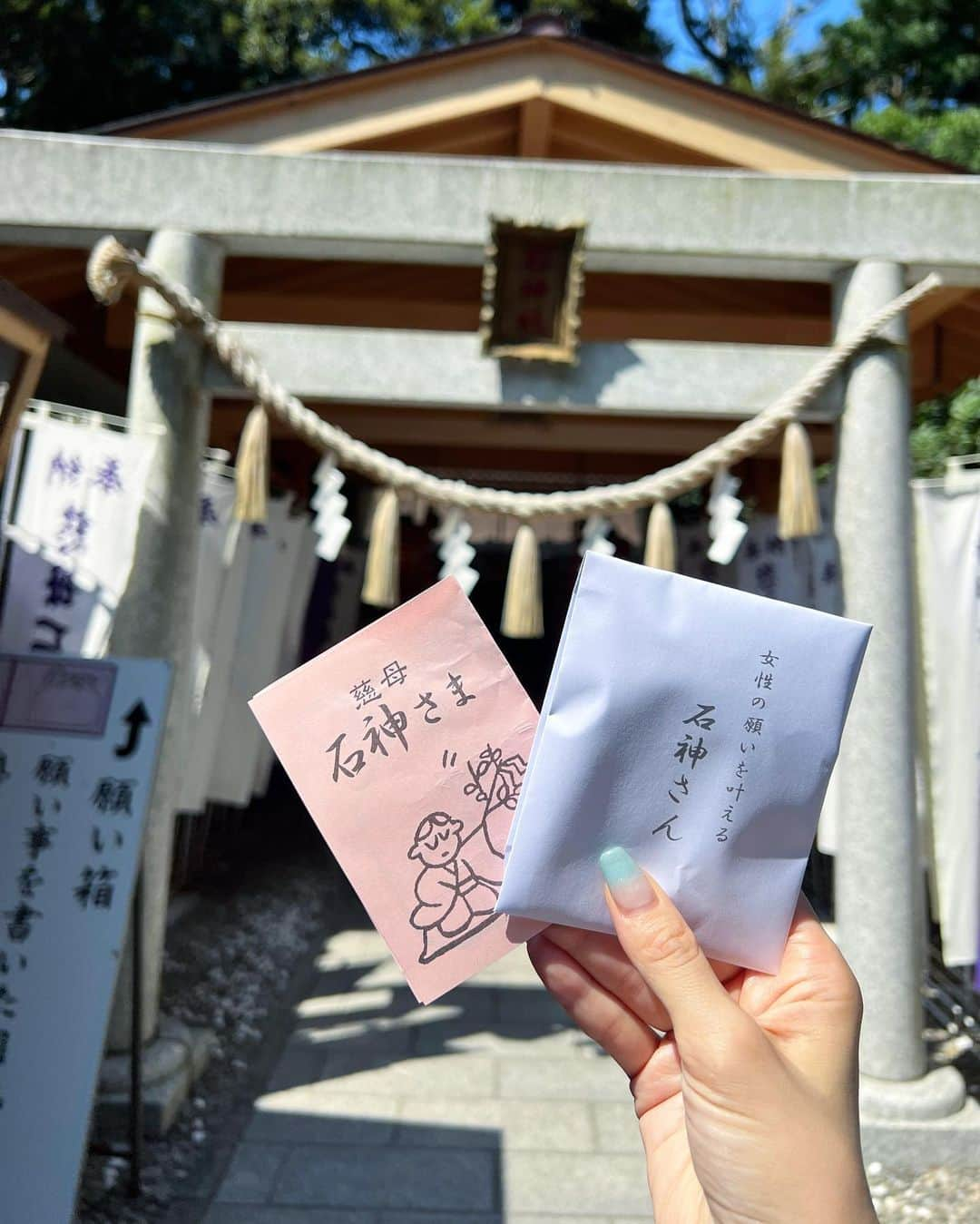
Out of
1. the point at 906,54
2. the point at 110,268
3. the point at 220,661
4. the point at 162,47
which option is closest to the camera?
the point at 110,268

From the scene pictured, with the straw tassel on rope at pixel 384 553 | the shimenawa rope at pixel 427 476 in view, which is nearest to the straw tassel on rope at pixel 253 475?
the shimenawa rope at pixel 427 476

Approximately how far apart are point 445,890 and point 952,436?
10.7 metres

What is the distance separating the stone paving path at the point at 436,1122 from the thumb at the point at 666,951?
2792 mm

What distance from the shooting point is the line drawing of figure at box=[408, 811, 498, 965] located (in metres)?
1.19

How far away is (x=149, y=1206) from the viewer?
325 centimetres

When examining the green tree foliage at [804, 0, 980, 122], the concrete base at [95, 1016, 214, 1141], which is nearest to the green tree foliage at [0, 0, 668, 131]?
the green tree foliage at [804, 0, 980, 122]

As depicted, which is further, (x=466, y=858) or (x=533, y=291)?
(x=533, y=291)

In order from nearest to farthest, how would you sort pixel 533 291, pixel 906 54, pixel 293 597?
1. pixel 533 291
2. pixel 293 597
3. pixel 906 54

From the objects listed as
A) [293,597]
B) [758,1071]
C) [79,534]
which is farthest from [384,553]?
[293,597]

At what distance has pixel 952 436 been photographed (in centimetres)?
1030

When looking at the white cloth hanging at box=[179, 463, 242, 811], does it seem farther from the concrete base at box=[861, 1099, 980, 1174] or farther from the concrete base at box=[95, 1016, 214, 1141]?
the concrete base at box=[861, 1099, 980, 1174]

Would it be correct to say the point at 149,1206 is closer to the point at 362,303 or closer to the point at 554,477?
the point at 362,303

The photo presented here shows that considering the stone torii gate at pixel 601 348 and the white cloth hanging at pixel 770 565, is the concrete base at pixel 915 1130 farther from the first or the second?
the white cloth hanging at pixel 770 565

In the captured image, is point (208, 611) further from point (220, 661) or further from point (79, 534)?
point (79, 534)
